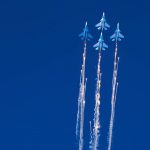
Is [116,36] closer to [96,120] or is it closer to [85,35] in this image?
[85,35]

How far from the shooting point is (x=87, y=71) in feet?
31.2

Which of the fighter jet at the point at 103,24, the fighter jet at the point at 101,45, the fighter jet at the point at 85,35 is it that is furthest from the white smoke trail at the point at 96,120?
the fighter jet at the point at 103,24

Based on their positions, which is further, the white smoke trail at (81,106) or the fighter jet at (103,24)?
the white smoke trail at (81,106)

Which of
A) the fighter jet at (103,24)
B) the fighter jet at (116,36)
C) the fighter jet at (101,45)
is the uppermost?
the fighter jet at (103,24)

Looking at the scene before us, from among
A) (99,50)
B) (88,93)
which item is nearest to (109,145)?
(88,93)

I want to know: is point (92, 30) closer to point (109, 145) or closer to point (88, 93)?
point (88, 93)

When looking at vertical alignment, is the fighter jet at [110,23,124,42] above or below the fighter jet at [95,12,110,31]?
below

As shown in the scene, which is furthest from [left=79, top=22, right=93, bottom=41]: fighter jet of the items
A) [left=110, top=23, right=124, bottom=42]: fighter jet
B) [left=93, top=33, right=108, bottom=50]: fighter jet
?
[left=110, top=23, right=124, bottom=42]: fighter jet

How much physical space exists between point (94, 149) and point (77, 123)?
0.62 metres

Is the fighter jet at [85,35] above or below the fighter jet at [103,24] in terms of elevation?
below

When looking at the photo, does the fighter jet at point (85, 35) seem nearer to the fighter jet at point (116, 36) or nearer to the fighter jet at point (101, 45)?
the fighter jet at point (101, 45)

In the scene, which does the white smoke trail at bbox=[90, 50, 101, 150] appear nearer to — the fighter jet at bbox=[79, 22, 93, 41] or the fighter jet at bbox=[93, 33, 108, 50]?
the fighter jet at bbox=[93, 33, 108, 50]

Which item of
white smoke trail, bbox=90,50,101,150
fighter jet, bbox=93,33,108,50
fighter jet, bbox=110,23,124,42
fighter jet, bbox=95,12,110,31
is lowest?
white smoke trail, bbox=90,50,101,150

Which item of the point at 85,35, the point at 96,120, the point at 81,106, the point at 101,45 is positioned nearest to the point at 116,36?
the point at 101,45
